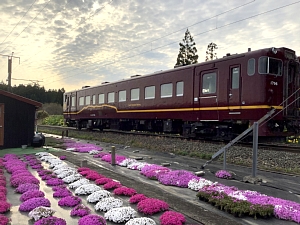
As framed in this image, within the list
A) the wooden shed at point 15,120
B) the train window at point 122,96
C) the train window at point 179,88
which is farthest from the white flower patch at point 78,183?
the train window at point 122,96

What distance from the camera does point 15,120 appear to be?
525 inches

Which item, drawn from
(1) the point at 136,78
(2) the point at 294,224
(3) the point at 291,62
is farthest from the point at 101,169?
(1) the point at 136,78

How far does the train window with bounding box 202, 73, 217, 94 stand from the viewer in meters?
12.2

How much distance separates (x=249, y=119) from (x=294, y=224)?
6.79 meters

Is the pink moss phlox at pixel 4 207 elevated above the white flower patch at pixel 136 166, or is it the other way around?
the white flower patch at pixel 136 166

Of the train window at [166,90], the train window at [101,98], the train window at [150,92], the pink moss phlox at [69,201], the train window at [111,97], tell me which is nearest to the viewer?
the pink moss phlox at [69,201]

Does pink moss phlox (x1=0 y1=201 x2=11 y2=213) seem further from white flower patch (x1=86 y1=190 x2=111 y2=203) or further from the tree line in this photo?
the tree line

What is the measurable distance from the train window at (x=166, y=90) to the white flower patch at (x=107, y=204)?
33.3 feet

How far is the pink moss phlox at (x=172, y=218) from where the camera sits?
13.5 feet

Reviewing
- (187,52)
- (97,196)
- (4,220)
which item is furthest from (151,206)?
(187,52)

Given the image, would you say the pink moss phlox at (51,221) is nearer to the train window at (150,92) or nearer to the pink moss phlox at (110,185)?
the pink moss phlox at (110,185)

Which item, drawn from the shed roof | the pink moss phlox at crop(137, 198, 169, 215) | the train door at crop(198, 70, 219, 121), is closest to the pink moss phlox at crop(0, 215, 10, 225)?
the pink moss phlox at crop(137, 198, 169, 215)

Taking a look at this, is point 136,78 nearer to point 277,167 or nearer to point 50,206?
point 277,167

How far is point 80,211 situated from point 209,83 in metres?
9.23
